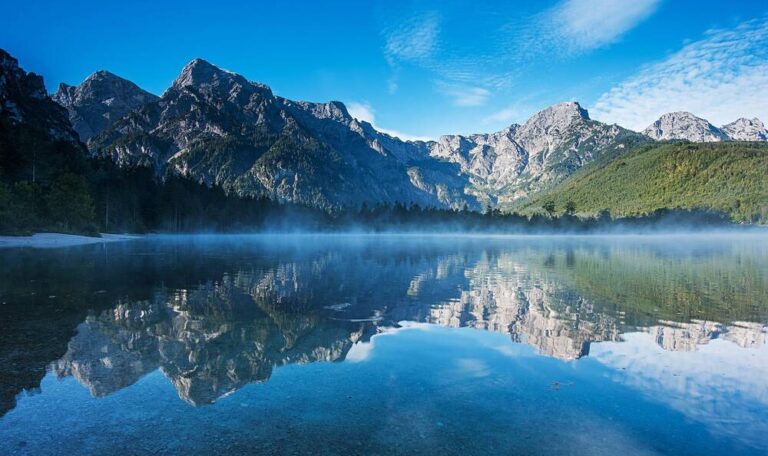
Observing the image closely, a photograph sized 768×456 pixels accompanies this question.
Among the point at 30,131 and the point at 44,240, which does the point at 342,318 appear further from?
the point at 30,131

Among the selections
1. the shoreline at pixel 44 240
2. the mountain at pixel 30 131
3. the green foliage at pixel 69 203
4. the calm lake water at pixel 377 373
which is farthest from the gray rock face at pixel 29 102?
the calm lake water at pixel 377 373

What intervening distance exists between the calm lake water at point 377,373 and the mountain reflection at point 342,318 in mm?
95

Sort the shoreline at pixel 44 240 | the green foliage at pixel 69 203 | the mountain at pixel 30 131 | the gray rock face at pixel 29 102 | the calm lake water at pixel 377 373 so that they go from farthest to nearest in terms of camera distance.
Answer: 1. the gray rock face at pixel 29 102
2. the mountain at pixel 30 131
3. the green foliage at pixel 69 203
4. the shoreline at pixel 44 240
5. the calm lake water at pixel 377 373

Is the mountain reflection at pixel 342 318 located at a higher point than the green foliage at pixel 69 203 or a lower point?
lower

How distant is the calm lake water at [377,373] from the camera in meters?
7.08

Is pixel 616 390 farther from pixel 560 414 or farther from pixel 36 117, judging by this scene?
pixel 36 117

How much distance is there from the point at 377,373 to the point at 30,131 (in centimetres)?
10878

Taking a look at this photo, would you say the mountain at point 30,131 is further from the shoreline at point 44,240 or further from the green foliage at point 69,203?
the shoreline at point 44,240

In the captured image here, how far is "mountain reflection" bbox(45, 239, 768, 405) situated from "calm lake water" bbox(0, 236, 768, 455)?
0.31ft

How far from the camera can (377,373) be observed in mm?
10445

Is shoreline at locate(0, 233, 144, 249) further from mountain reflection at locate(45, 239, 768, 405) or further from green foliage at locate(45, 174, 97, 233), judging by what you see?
mountain reflection at locate(45, 239, 768, 405)

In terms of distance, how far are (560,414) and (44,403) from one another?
9607 mm

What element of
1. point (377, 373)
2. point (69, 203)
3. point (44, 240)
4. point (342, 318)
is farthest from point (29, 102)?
point (377, 373)

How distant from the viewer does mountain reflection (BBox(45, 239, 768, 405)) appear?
10703 millimetres
